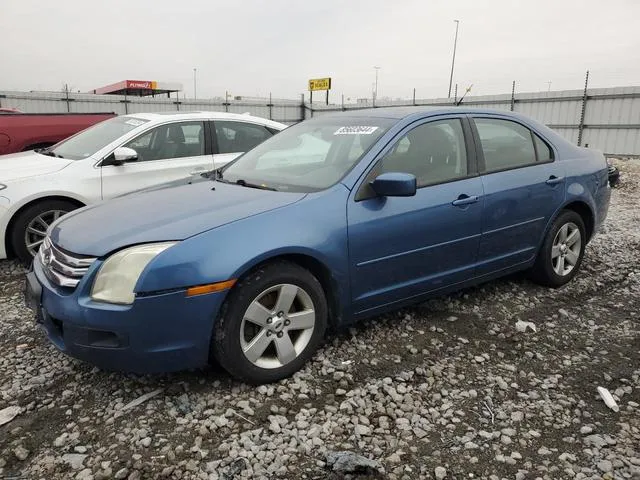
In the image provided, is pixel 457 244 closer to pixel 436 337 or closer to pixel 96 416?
pixel 436 337

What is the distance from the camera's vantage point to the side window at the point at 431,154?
3471 mm

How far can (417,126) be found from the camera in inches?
144

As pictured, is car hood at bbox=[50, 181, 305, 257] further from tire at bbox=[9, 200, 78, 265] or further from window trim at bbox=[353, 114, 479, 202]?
tire at bbox=[9, 200, 78, 265]

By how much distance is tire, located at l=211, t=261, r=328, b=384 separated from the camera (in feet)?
9.01

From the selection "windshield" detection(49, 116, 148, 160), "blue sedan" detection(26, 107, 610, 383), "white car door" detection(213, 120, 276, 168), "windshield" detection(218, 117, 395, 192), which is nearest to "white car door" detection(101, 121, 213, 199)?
"white car door" detection(213, 120, 276, 168)

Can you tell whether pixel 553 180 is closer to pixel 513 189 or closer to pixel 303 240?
pixel 513 189

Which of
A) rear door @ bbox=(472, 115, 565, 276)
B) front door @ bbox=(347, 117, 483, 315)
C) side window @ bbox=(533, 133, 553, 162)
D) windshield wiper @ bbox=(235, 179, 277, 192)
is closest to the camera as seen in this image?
front door @ bbox=(347, 117, 483, 315)

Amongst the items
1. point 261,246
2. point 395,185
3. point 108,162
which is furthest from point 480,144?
point 108,162

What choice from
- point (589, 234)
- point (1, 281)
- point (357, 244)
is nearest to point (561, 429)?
point (357, 244)

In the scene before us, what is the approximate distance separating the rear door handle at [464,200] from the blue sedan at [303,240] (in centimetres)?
1

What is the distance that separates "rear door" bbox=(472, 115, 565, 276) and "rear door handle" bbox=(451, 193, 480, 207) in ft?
0.44

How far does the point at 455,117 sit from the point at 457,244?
991mm

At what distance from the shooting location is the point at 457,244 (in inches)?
144

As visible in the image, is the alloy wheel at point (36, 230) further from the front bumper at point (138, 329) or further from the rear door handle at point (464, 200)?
the rear door handle at point (464, 200)
